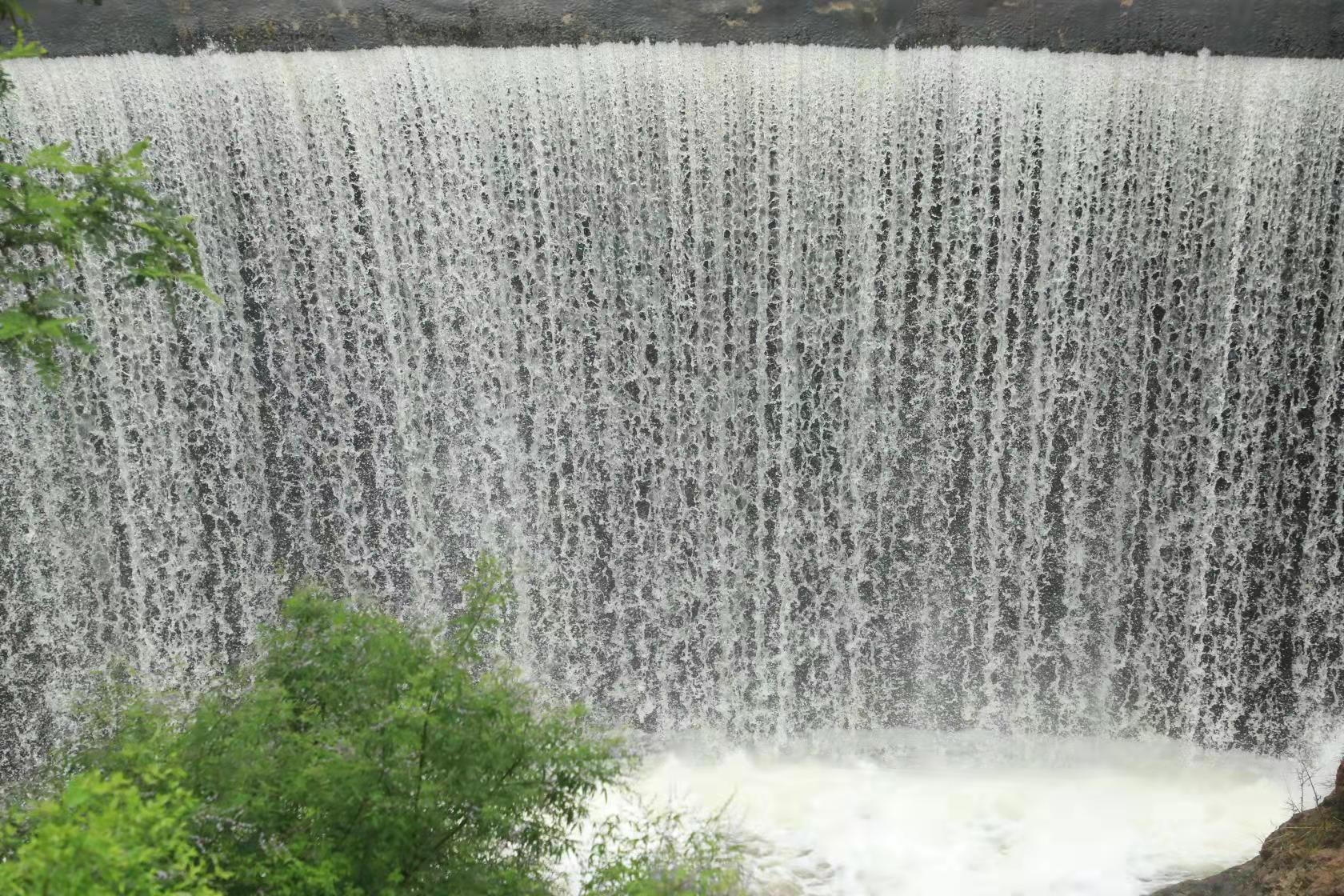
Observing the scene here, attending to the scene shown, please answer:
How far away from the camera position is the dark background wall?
854 cm

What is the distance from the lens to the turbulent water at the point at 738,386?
8570 mm

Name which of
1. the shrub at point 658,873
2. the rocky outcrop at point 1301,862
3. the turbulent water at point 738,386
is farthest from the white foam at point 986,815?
the shrub at point 658,873

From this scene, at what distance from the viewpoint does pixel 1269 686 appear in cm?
951

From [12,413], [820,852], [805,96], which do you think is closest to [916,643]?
[820,852]

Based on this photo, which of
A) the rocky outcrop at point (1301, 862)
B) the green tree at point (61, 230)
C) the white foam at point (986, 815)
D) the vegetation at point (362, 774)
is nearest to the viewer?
the green tree at point (61, 230)

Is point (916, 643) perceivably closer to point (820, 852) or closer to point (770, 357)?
point (820, 852)

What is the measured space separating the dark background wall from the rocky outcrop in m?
4.99

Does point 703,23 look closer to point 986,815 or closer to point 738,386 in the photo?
point 738,386

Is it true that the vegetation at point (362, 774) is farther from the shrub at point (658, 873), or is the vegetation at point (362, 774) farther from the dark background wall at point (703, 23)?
the dark background wall at point (703, 23)

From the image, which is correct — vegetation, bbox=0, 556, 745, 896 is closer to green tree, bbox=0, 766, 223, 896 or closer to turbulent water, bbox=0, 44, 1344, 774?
green tree, bbox=0, 766, 223, 896

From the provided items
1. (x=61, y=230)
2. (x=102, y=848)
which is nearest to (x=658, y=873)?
(x=102, y=848)

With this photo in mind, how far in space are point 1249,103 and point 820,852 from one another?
5.87 metres

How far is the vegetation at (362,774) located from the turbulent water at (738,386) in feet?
11.7

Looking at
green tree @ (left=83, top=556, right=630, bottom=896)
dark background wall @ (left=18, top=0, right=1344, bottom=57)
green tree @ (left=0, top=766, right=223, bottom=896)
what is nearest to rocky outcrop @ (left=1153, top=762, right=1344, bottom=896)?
green tree @ (left=83, top=556, right=630, bottom=896)
